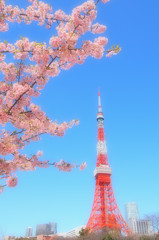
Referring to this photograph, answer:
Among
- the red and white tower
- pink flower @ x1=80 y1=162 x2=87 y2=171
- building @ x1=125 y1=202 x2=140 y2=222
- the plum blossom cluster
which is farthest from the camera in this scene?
building @ x1=125 y1=202 x2=140 y2=222

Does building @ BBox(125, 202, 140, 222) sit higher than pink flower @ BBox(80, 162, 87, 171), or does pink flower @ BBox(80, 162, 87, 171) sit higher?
building @ BBox(125, 202, 140, 222)

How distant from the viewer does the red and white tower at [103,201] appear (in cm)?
2638

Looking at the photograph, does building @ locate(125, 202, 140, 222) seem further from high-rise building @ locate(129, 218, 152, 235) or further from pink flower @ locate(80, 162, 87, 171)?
pink flower @ locate(80, 162, 87, 171)

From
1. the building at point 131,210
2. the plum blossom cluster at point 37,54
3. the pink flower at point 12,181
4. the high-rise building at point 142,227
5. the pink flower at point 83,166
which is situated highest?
the building at point 131,210

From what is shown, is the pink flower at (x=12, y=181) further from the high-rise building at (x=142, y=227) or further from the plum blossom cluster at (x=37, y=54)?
the high-rise building at (x=142, y=227)

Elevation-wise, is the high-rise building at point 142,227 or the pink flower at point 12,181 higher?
the pink flower at point 12,181

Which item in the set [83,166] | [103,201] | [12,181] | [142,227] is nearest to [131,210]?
[142,227]

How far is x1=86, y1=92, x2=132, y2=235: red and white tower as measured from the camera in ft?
86.5

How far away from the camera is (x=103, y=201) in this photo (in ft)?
92.9

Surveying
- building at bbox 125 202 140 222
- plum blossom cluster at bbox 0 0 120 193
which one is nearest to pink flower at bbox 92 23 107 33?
plum blossom cluster at bbox 0 0 120 193

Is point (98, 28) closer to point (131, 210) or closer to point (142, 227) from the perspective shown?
point (142, 227)

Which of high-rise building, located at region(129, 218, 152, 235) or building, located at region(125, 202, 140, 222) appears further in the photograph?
building, located at region(125, 202, 140, 222)

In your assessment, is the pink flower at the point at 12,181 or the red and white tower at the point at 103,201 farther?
the red and white tower at the point at 103,201

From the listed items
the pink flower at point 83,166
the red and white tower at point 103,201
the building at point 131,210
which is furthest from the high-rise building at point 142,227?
the building at point 131,210
